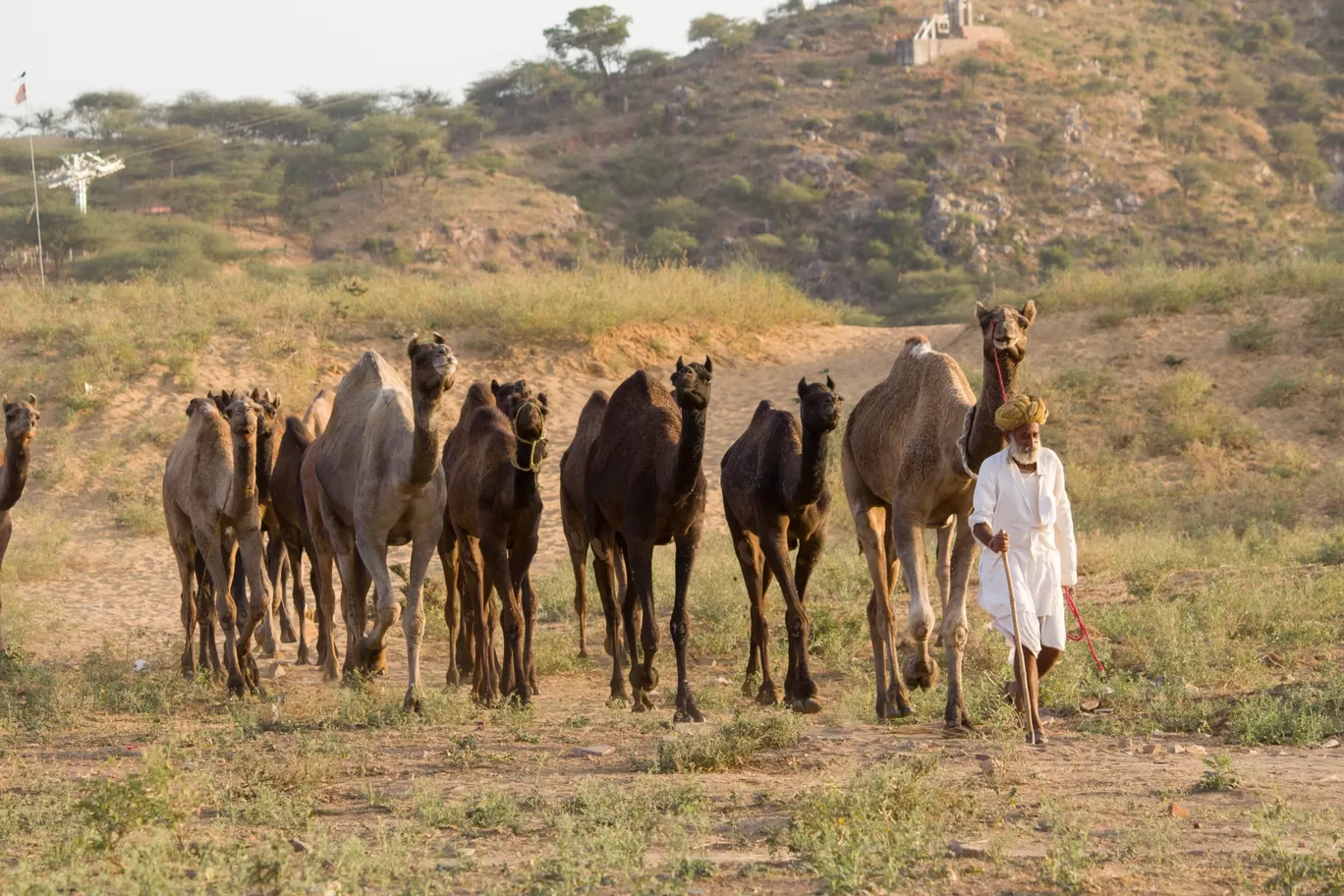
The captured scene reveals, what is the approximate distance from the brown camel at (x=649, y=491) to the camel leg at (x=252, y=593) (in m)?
2.28

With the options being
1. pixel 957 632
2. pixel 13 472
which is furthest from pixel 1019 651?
pixel 13 472

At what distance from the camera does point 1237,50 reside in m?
71.0

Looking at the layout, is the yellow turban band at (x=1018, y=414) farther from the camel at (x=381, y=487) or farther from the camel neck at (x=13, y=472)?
the camel neck at (x=13, y=472)

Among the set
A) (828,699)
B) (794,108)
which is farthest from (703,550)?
(794,108)

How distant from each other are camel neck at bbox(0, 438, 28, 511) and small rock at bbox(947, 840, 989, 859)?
818cm

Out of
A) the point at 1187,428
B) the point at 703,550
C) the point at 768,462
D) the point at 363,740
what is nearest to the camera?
the point at 363,740

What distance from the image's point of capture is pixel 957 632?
27.3 ft

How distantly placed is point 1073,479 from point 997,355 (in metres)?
11.9

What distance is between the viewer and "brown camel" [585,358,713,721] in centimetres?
913

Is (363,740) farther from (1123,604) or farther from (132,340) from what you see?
(132,340)

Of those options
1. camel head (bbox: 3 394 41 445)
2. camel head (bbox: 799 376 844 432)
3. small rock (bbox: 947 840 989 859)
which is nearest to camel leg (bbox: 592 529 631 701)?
camel head (bbox: 799 376 844 432)

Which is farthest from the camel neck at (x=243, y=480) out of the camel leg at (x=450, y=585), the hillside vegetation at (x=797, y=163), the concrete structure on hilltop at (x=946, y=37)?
the concrete structure on hilltop at (x=946, y=37)

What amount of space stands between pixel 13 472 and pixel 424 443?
3993mm

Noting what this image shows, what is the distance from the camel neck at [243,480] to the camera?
10383 millimetres
